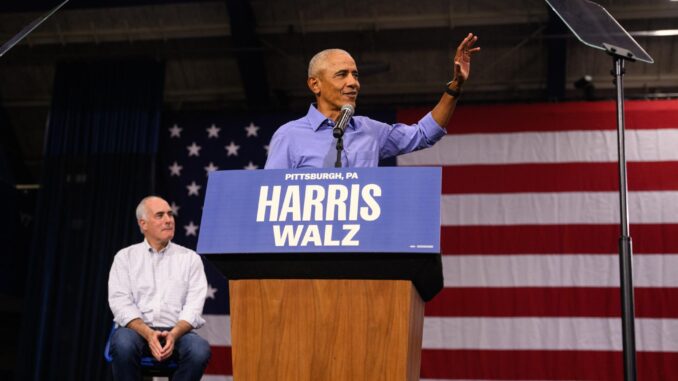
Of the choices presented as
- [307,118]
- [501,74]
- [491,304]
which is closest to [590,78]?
[501,74]

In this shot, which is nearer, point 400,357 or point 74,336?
point 400,357

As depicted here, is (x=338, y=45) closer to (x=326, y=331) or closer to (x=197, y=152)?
(x=197, y=152)

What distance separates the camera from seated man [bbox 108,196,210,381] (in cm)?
326

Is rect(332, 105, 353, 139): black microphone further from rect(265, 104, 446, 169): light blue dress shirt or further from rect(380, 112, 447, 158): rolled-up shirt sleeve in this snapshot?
rect(380, 112, 447, 158): rolled-up shirt sleeve

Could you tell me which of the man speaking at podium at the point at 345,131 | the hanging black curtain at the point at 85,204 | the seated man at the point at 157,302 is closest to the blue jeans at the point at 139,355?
the seated man at the point at 157,302

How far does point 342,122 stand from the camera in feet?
6.25

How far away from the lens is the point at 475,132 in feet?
17.7

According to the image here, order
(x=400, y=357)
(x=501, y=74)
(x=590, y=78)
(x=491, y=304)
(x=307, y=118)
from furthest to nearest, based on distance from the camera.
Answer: (x=501, y=74), (x=590, y=78), (x=491, y=304), (x=307, y=118), (x=400, y=357)

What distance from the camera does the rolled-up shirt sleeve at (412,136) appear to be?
2324mm

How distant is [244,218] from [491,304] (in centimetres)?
360

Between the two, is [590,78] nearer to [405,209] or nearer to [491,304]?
[491,304]

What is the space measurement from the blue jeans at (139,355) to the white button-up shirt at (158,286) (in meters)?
0.12

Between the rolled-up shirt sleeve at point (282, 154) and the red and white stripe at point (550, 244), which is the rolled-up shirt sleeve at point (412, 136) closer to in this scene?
the rolled-up shirt sleeve at point (282, 154)

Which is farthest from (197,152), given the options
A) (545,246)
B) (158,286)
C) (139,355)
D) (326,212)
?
(326,212)
